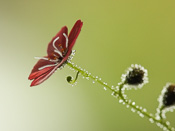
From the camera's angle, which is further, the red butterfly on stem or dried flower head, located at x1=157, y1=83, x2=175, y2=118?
the red butterfly on stem

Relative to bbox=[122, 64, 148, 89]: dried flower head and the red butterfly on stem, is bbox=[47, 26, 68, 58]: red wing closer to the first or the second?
the red butterfly on stem

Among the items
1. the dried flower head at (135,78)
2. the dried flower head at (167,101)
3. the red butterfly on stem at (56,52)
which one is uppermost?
the red butterfly on stem at (56,52)

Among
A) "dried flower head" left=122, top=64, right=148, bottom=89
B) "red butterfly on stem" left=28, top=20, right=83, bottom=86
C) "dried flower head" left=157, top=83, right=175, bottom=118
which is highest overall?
"red butterfly on stem" left=28, top=20, right=83, bottom=86

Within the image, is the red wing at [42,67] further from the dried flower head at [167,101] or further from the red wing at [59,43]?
the dried flower head at [167,101]

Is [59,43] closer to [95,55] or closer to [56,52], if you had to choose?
[56,52]

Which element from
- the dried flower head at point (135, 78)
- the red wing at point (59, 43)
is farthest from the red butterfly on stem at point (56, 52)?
the dried flower head at point (135, 78)

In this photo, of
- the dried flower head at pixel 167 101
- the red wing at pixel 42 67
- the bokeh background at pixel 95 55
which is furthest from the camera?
the bokeh background at pixel 95 55

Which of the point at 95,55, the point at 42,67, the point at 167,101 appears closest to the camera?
the point at 167,101

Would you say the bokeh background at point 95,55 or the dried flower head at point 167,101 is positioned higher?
the bokeh background at point 95,55

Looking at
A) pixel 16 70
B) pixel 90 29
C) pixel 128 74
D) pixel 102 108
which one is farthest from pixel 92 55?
pixel 128 74

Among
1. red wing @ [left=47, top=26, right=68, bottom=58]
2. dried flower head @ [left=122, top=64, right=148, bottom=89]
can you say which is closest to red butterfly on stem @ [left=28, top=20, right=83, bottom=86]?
red wing @ [left=47, top=26, right=68, bottom=58]

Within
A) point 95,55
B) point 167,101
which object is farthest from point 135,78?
point 95,55
